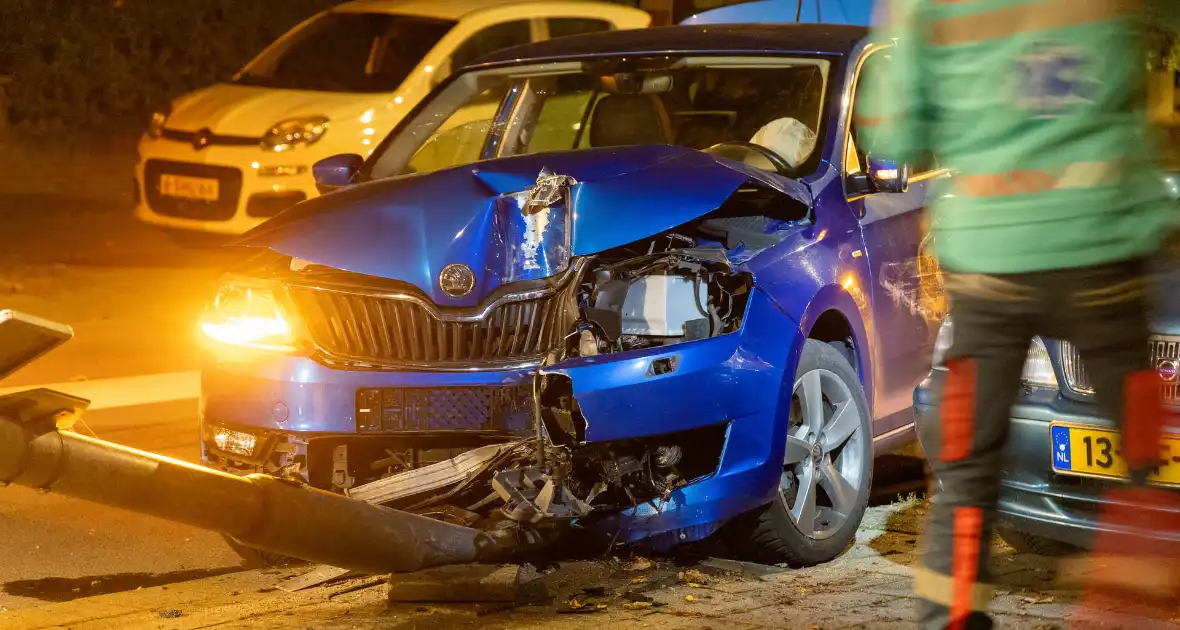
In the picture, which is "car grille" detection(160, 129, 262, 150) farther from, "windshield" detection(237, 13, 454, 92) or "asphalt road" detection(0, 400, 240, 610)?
"asphalt road" detection(0, 400, 240, 610)

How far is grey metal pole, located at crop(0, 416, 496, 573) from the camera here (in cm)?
382

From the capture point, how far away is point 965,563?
11.5 feet

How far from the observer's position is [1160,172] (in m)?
3.55

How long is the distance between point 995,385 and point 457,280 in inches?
83.5

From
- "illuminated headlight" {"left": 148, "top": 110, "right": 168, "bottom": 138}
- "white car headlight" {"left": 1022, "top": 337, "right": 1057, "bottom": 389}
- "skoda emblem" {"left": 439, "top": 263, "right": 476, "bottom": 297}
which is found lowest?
"white car headlight" {"left": 1022, "top": 337, "right": 1057, "bottom": 389}

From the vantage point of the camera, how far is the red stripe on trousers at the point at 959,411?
3533 mm

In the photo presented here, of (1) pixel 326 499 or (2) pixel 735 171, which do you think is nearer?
(1) pixel 326 499

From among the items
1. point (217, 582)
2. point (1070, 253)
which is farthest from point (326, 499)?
point (1070, 253)

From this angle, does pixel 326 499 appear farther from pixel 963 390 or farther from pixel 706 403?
pixel 963 390

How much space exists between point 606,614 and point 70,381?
15.0 feet

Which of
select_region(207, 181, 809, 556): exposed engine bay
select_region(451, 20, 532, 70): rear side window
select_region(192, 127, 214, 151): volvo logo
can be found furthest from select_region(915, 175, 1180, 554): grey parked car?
select_region(192, 127, 214, 151): volvo logo

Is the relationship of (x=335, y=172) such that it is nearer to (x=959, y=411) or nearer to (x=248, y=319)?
(x=248, y=319)

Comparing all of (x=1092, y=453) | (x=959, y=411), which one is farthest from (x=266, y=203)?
(x=959, y=411)

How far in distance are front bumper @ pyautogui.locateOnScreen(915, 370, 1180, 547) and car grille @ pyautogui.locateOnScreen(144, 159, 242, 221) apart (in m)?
7.83
